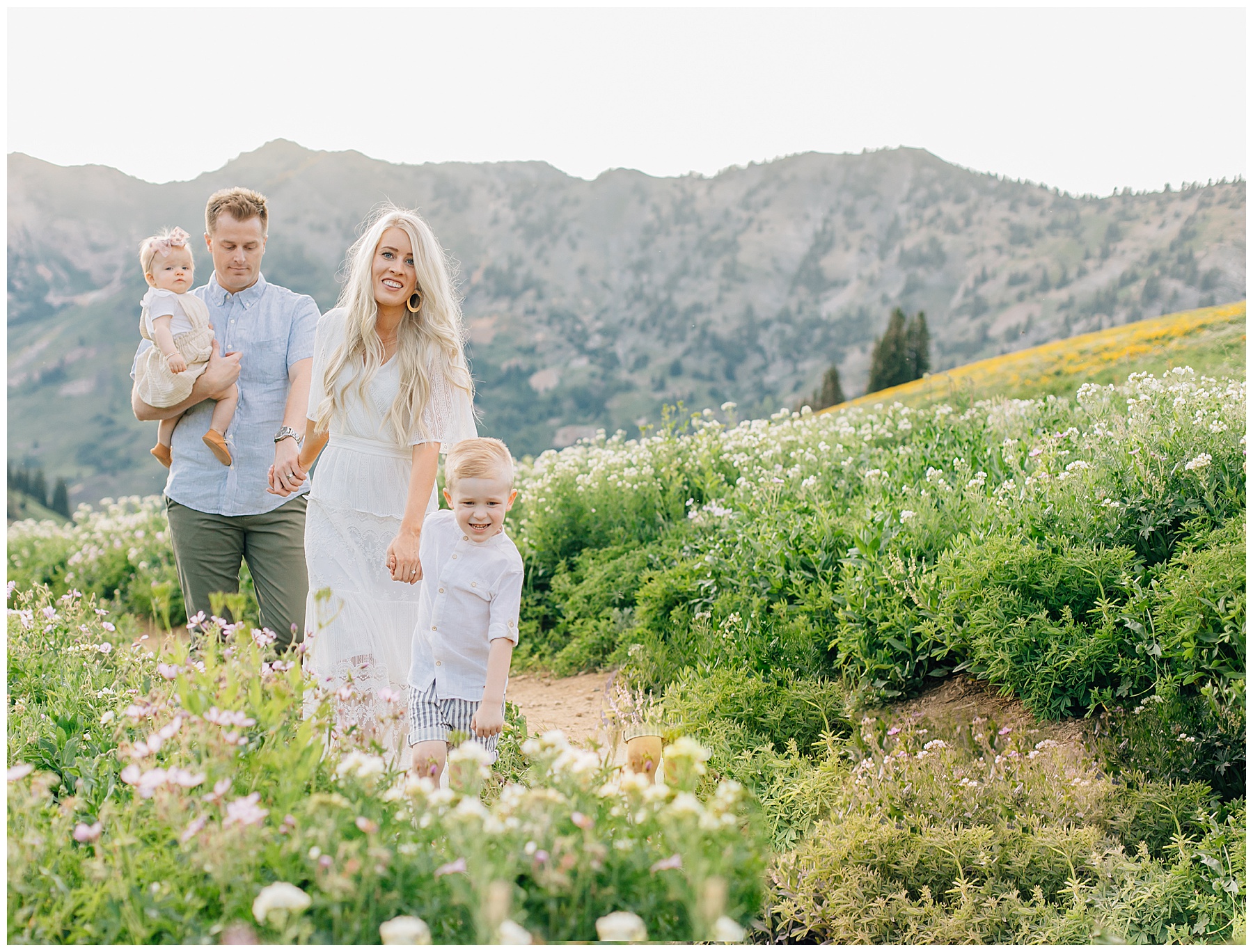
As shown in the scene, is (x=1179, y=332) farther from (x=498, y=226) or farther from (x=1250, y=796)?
(x=498, y=226)

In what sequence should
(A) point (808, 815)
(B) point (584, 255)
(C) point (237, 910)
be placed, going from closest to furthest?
(C) point (237, 910)
(A) point (808, 815)
(B) point (584, 255)

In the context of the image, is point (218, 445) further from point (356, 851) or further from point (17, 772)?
point (356, 851)

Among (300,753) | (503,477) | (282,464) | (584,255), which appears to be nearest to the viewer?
(300,753)

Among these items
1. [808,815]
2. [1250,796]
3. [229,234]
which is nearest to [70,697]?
[229,234]

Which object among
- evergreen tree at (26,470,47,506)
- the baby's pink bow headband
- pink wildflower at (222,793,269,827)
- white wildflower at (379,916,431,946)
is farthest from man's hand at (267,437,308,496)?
evergreen tree at (26,470,47,506)

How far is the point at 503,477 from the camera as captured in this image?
3162mm

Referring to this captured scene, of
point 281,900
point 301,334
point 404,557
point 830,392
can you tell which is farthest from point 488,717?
point 830,392

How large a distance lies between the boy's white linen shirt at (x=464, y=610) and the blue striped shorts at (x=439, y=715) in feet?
0.08

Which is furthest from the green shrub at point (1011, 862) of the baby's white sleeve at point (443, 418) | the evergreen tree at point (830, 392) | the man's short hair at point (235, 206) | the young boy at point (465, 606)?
the evergreen tree at point (830, 392)

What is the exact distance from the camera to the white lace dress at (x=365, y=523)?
3588mm

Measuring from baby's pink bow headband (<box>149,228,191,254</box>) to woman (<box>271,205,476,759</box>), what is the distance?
3.54 ft

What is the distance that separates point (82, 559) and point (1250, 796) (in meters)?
10.9

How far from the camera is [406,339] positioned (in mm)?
3654

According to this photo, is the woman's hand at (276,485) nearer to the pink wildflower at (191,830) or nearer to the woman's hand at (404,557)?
the woman's hand at (404,557)
